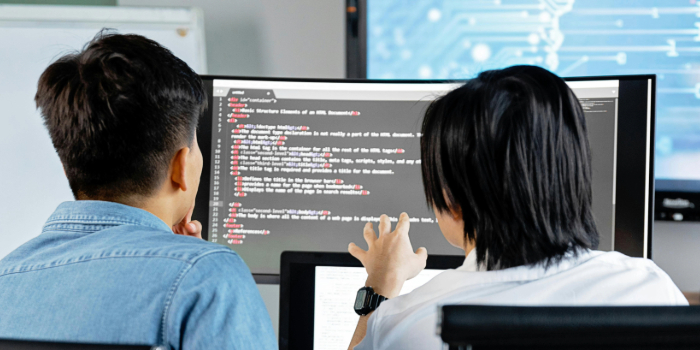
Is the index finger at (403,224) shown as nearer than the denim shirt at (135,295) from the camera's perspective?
No

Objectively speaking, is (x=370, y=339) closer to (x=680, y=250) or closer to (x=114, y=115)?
(x=114, y=115)

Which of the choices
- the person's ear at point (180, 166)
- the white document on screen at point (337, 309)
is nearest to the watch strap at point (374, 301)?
the white document on screen at point (337, 309)

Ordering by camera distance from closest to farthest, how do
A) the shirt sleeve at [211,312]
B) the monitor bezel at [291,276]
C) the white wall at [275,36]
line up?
the shirt sleeve at [211,312], the monitor bezel at [291,276], the white wall at [275,36]

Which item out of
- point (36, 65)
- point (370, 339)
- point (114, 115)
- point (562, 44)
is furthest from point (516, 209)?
point (36, 65)

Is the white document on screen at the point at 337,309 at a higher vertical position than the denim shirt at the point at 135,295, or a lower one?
lower

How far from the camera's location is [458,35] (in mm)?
1363

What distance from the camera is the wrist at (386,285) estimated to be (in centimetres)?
80

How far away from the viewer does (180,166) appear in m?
0.62

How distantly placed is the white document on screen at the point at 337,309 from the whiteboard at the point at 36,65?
0.79 meters

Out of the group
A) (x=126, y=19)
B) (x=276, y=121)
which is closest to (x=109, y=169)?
(x=276, y=121)

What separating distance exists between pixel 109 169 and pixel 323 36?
3.22 ft

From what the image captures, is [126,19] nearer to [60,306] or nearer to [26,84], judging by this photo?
[26,84]

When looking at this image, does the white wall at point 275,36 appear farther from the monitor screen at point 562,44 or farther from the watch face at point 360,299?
the watch face at point 360,299

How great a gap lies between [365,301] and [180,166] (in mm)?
362
